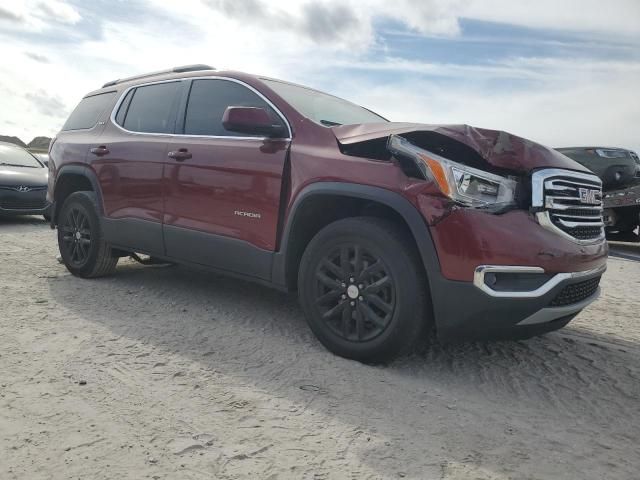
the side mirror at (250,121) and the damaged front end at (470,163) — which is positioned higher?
the side mirror at (250,121)

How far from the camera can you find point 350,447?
2.26 meters

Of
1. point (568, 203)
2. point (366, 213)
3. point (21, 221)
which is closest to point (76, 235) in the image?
point (366, 213)

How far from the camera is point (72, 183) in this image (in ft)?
17.4

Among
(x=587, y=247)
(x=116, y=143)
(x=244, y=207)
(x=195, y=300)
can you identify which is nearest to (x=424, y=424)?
(x=587, y=247)

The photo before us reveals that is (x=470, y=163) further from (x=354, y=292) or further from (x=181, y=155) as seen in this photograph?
(x=181, y=155)

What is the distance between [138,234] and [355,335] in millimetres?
2246

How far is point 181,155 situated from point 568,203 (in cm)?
262

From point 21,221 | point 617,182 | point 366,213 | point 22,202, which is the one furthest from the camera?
point 21,221

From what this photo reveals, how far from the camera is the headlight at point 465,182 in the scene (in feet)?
9.02

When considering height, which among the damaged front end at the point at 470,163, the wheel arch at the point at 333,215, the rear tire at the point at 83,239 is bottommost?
the rear tire at the point at 83,239

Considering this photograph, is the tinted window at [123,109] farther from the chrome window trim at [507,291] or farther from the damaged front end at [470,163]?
the chrome window trim at [507,291]

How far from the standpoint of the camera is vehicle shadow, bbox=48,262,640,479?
2.25m

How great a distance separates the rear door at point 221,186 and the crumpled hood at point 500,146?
0.74m

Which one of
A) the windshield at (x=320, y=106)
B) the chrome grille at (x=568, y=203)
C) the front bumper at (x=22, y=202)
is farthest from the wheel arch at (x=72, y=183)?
the front bumper at (x=22, y=202)
